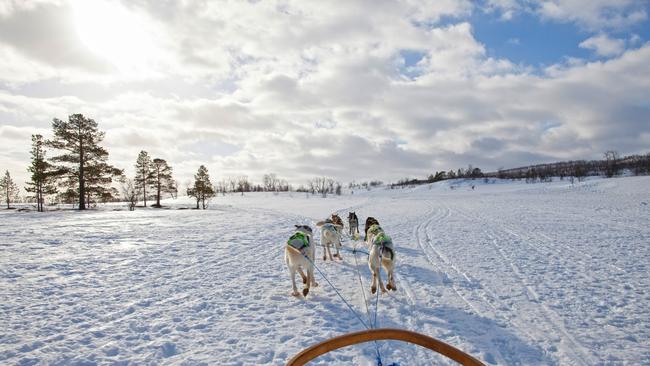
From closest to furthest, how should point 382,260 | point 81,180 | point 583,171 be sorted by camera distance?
1. point 382,260
2. point 81,180
3. point 583,171

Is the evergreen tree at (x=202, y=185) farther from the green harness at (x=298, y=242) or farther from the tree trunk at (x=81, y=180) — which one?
the green harness at (x=298, y=242)

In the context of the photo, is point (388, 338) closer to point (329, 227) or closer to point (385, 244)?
Answer: point (385, 244)

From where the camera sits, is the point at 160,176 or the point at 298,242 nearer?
the point at 298,242

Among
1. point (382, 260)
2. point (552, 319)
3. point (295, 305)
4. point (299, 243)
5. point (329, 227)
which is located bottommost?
point (552, 319)

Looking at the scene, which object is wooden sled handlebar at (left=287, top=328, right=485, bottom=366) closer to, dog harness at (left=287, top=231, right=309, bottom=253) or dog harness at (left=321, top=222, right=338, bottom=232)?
dog harness at (left=287, top=231, right=309, bottom=253)

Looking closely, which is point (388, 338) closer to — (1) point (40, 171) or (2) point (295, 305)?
(2) point (295, 305)

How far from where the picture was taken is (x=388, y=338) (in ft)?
7.08

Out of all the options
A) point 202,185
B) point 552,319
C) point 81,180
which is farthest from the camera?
point 202,185

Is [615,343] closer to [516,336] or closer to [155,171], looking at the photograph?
[516,336]

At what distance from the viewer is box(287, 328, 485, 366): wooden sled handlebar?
210 cm

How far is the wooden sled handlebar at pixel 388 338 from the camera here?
2.10 meters

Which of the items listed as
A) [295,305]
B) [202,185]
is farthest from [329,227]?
[202,185]

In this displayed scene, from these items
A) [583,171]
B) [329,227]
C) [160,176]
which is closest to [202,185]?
[160,176]

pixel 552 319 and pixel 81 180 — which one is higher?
pixel 81 180
